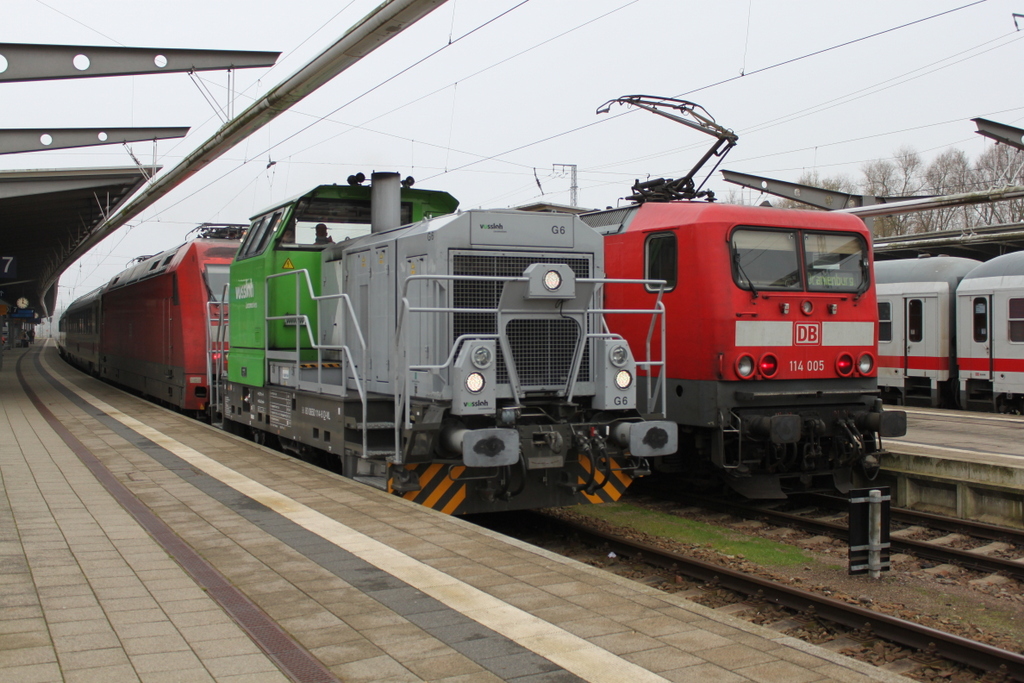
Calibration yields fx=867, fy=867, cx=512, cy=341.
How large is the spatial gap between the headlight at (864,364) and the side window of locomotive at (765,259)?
110 cm

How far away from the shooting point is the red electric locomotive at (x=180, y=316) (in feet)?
50.2

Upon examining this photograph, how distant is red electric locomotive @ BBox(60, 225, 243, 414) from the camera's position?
602 inches

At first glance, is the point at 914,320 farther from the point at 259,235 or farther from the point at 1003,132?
the point at 259,235

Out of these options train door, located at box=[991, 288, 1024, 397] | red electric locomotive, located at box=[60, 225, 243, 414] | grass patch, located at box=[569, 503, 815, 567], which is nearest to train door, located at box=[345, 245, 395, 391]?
grass patch, located at box=[569, 503, 815, 567]

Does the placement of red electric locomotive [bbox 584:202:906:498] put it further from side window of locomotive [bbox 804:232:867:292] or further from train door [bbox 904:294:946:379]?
train door [bbox 904:294:946:379]

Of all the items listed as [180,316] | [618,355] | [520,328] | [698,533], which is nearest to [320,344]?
[520,328]

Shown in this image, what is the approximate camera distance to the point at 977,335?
17.2m

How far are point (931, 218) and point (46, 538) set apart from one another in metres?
41.6

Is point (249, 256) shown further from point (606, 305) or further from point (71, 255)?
point (71, 255)

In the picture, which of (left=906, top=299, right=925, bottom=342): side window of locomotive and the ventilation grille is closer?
the ventilation grille

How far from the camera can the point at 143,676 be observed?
3684 mm

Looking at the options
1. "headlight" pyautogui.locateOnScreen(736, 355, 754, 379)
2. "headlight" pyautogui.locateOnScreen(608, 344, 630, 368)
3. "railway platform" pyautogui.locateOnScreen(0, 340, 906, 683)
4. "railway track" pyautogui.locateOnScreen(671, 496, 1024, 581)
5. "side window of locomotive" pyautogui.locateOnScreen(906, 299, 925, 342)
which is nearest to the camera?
"railway platform" pyautogui.locateOnScreen(0, 340, 906, 683)

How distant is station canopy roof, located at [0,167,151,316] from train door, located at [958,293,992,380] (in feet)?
61.7

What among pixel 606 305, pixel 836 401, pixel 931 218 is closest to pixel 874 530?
pixel 836 401
